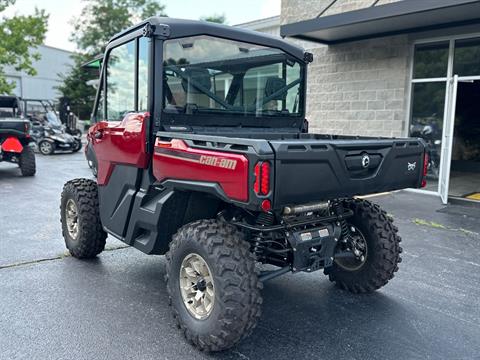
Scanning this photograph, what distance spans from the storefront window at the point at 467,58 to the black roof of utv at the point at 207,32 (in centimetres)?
591

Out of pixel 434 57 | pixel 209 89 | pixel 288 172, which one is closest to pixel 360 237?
pixel 288 172

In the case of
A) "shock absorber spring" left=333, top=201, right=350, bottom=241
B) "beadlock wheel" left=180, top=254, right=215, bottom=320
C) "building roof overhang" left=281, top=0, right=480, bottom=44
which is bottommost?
"beadlock wheel" left=180, top=254, right=215, bottom=320

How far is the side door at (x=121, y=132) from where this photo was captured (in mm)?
3537

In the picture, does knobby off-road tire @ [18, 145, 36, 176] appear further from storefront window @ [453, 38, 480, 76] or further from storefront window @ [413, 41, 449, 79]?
storefront window @ [453, 38, 480, 76]

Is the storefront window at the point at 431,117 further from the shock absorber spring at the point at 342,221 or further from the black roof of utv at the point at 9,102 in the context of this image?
the black roof of utv at the point at 9,102

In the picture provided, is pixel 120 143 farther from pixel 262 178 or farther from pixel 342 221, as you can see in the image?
pixel 342 221

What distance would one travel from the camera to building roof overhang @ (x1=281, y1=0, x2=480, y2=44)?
7.56 m

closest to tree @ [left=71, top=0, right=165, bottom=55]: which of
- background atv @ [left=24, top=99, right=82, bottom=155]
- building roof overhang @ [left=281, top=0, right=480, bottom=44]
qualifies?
background atv @ [left=24, top=99, right=82, bottom=155]

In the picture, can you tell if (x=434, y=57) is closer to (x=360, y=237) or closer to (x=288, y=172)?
(x=360, y=237)

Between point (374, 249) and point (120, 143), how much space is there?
236cm

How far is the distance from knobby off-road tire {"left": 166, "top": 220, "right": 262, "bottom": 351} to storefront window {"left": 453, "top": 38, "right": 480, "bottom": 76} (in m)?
7.61

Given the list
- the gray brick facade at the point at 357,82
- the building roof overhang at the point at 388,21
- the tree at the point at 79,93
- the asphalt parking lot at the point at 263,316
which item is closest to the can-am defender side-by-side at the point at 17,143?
the asphalt parking lot at the point at 263,316

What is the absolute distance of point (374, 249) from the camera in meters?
3.79

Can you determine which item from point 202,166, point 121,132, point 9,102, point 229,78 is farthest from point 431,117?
point 9,102
